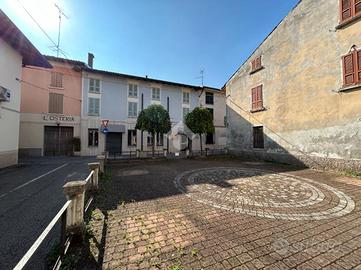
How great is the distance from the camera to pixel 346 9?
811cm

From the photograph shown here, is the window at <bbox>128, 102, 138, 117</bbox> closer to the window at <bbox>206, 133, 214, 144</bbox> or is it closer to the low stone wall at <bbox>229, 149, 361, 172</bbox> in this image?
the window at <bbox>206, 133, 214, 144</bbox>

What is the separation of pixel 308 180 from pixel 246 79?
975cm

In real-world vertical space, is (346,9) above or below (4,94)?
above

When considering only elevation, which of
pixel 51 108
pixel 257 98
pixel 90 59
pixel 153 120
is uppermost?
pixel 90 59

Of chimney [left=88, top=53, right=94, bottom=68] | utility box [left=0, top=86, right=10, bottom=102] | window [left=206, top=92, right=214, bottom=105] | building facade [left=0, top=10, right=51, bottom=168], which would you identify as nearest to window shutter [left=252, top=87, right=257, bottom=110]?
window [left=206, top=92, right=214, bottom=105]

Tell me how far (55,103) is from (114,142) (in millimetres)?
6451

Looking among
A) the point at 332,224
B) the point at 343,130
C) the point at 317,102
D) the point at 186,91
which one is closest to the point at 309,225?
the point at 332,224

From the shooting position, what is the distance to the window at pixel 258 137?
13.0 metres

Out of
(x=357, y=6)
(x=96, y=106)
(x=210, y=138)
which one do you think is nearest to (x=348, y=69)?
(x=357, y=6)

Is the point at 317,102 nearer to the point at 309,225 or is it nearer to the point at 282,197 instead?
the point at 282,197

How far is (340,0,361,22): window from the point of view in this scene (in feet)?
25.4

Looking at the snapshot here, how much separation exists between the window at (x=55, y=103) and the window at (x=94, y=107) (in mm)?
2442

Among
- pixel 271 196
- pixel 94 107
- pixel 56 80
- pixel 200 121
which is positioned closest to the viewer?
pixel 271 196

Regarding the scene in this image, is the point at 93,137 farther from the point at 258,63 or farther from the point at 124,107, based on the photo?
the point at 258,63
